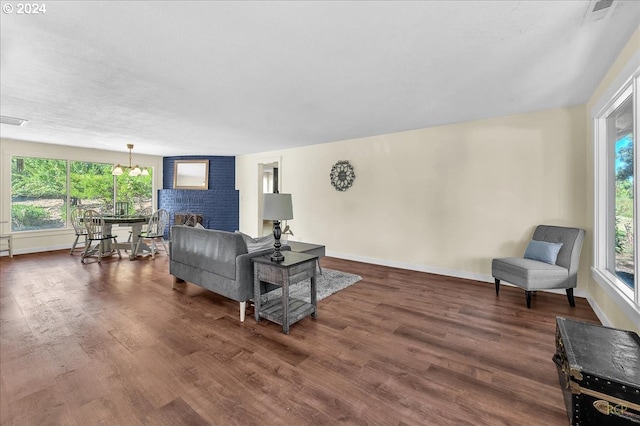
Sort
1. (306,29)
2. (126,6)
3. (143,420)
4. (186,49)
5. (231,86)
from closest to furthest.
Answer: (143,420), (126,6), (306,29), (186,49), (231,86)

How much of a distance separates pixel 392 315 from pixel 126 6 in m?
3.20

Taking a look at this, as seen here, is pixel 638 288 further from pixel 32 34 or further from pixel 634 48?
pixel 32 34

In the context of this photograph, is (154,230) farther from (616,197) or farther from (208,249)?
(616,197)

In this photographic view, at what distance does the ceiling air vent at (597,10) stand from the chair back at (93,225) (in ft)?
21.6

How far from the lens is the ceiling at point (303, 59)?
1.69m

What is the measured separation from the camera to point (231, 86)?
9.14 ft

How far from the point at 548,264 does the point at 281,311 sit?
3.05 metres

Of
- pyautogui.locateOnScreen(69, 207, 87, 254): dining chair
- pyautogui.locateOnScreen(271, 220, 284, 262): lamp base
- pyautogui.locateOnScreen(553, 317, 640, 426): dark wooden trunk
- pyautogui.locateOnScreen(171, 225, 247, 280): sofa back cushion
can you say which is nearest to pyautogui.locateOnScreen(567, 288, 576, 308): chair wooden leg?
pyautogui.locateOnScreen(553, 317, 640, 426): dark wooden trunk

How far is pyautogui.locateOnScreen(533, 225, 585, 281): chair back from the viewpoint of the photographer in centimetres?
302

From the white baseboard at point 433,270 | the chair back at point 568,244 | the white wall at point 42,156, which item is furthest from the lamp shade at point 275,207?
the white wall at point 42,156

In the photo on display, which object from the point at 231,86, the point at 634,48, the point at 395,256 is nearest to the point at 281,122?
the point at 231,86

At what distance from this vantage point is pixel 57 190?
605cm

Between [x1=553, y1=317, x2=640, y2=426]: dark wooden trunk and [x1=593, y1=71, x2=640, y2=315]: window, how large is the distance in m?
0.81

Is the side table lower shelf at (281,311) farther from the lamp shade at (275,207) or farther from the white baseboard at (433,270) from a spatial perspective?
the white baseboard at (433,270)
